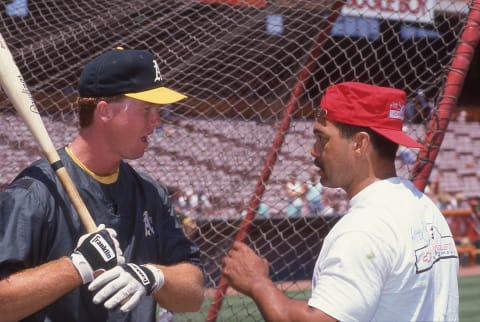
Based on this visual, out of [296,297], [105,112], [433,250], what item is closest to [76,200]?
[105,112]

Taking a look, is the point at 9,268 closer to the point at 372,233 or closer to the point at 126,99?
the point at 126,99

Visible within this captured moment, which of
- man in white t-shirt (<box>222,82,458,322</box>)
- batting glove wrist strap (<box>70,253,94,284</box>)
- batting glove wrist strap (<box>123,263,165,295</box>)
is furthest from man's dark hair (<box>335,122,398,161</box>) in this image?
batting glove wrist strap (<box>70,253,94,284</box>)

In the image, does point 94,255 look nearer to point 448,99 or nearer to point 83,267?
point 83,267

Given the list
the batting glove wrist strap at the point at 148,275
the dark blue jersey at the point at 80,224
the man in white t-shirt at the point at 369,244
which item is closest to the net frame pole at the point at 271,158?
the dark blue jersey at the point at 80,224

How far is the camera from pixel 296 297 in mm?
8219

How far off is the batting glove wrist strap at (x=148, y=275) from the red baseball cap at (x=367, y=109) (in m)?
0.70

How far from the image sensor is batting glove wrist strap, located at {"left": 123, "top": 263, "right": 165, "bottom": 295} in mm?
2105

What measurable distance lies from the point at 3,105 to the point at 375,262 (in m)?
3.81

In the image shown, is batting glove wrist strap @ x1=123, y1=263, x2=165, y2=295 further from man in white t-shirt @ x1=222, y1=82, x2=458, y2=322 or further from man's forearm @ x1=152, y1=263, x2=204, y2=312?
man in white t-shirt @ x1=222, y1=82, x2=458, y2=322

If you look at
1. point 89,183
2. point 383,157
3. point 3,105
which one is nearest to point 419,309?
point 383,157

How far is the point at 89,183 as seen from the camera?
7.46 feet

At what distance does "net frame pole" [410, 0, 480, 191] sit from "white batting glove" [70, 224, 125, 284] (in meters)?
1.95

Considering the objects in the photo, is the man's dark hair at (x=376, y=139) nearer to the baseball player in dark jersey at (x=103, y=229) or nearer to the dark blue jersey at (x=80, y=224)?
the baseball player in dark jersey at (x=103, y=229)

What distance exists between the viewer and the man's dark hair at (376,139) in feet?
6.79
